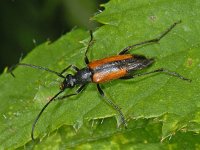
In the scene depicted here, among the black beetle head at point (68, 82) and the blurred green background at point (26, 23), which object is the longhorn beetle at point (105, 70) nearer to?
the black beetle head at point (68, 82)

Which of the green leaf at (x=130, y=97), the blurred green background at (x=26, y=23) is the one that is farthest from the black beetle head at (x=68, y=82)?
the blurred green background at (x=26, y=23)

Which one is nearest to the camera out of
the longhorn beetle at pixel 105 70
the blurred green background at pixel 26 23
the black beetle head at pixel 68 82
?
the longhorn beetle at pixel 105 70

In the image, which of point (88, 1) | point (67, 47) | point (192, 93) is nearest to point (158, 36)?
point (192, 93)

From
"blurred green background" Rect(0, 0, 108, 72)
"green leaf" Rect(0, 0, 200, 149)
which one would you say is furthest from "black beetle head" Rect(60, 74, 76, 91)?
"blurred green background" Rect(0, 0, 108, 72)

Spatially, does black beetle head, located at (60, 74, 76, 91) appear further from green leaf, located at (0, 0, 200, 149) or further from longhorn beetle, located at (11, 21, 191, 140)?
green leaf, located at (0, 0, 200, 149)

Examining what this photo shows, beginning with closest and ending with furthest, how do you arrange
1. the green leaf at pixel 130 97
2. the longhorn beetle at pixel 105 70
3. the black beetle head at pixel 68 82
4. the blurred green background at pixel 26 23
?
the green leaf at pixel 130 97
the longhorn beetle at pixel 105 70
the black beetle head at pixel 68 82
the blurred green background at pixel 26 23

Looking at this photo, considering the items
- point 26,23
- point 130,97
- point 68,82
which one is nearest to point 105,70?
point 68,82
